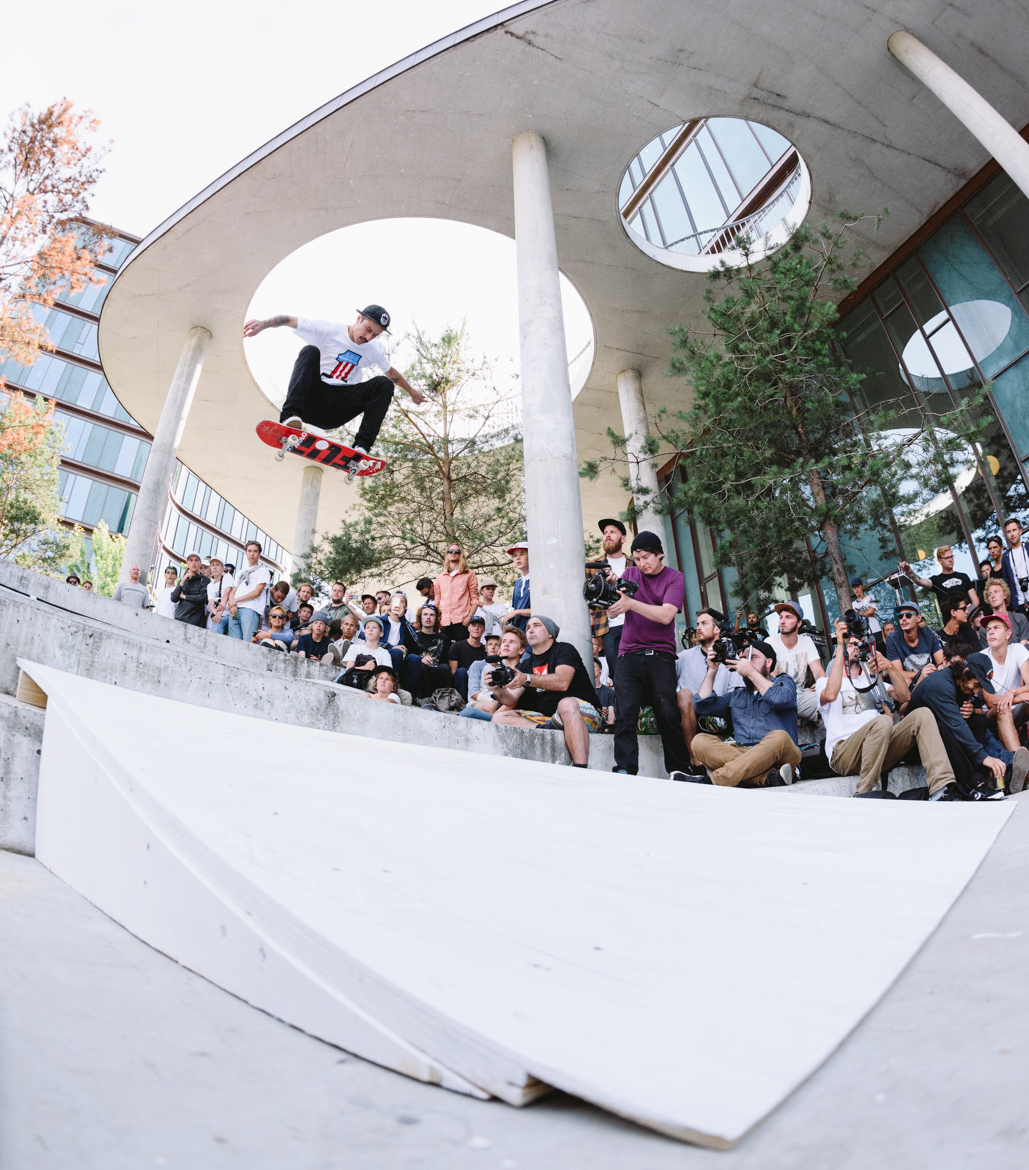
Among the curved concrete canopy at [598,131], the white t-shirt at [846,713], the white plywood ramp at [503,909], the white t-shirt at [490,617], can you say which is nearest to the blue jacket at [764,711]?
the white t-shirt at [846,713]

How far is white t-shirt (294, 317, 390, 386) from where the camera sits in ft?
25.5

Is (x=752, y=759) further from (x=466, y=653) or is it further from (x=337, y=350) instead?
(x=337, y=350)

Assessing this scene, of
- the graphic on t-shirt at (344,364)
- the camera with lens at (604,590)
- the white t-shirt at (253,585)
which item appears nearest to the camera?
the camera with lens at (604,590)

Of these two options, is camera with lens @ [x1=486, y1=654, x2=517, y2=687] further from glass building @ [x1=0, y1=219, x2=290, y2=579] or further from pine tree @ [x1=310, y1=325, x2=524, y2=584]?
glass building @ [x1=0, y1=219, x2=290, y2=579]

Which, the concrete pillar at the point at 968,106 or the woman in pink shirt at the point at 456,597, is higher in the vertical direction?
the concrete pillar at the point at 968,106

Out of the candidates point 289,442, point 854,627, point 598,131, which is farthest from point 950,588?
point 598,131

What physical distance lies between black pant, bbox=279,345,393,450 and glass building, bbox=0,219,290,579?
91.2ft

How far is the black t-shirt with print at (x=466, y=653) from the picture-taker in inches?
293

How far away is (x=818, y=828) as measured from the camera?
2.12 m

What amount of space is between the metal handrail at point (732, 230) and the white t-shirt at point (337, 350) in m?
8.22

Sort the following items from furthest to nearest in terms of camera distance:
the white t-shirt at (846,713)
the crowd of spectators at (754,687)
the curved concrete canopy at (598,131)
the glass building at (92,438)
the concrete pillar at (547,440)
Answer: the glass building at (92,438), the curved concrete canopy at (598,131), the concrete pillar at (547,440), the white t-shirt at (846,713), the crowd of spectators at (754,687)

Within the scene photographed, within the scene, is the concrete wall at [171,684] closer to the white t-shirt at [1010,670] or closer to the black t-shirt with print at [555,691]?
the black t-shirt with print at [555,691]

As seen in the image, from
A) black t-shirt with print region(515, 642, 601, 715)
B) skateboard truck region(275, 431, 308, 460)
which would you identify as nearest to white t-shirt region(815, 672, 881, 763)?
black t-shirt with print region(515, 642, 601, 715)

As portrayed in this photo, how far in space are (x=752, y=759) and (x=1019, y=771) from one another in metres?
1.62
